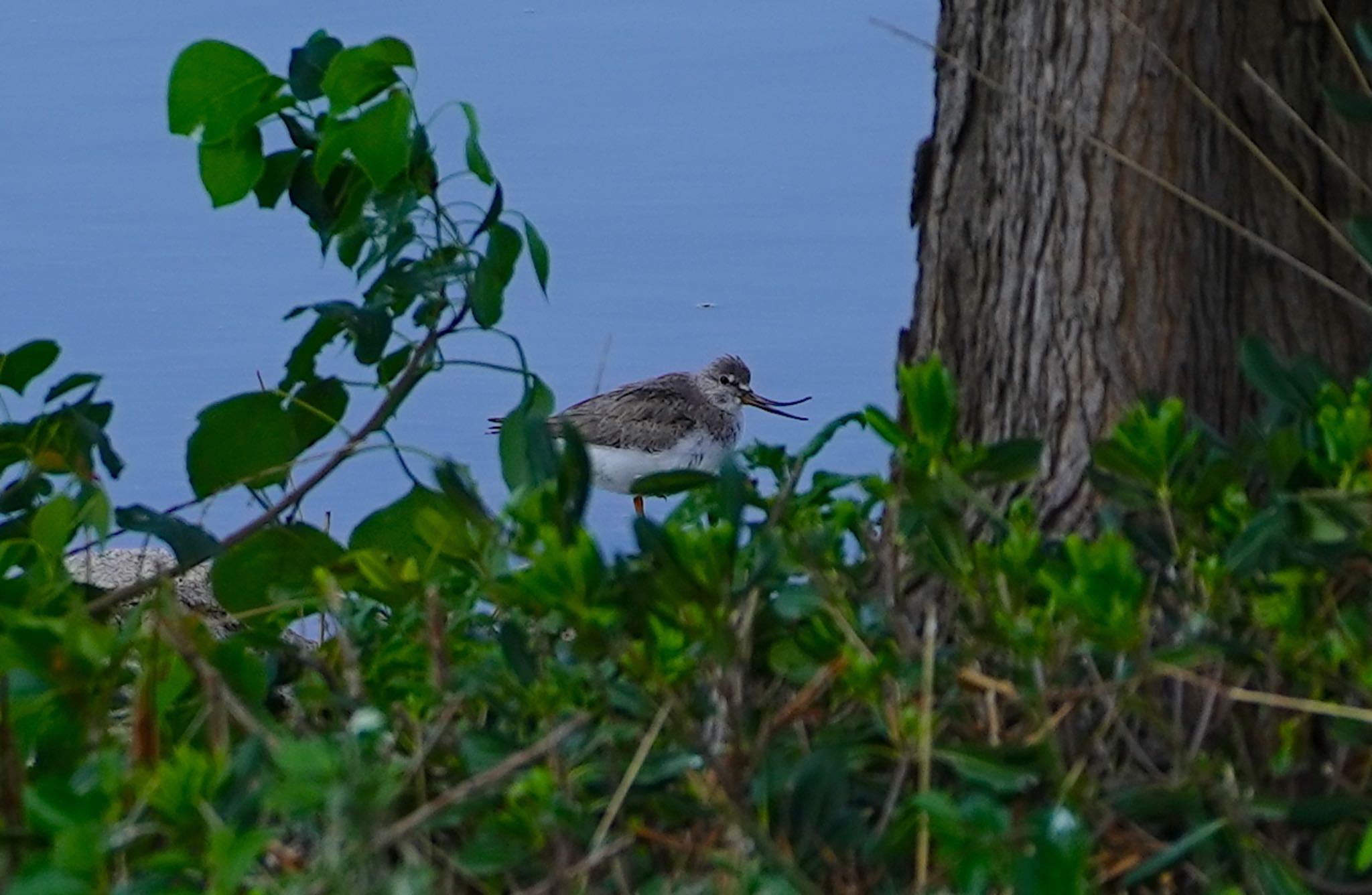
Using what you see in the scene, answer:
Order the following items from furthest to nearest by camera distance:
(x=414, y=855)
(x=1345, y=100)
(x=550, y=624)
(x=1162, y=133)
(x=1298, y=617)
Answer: (x=1162, y=133) < (x=1345, y=100) < (x=550, y=624) < (x=1298, y=617) < (x=414, y=855)

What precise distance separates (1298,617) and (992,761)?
0.25 m

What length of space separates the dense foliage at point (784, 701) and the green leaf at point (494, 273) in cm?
76

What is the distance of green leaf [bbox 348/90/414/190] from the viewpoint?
2656mm

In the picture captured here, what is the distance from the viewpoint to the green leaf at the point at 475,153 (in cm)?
267

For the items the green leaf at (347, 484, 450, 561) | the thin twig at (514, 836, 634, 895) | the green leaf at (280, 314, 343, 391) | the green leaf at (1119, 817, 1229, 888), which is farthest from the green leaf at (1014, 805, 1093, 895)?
the green leaf at (280, 314, 343, 391)

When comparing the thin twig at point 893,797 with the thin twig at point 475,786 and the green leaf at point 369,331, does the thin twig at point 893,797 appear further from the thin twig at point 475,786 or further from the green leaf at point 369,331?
the green leaf at point 369,331

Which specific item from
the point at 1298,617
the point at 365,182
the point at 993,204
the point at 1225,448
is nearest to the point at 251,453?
the point at 365,182

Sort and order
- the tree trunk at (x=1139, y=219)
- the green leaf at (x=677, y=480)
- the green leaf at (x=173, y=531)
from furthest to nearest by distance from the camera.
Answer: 1. the tree trunk at (x=1139, y=219)
2. the green leaf at (x=173, y=531)
3. the green leaf at (x=677, y=480)

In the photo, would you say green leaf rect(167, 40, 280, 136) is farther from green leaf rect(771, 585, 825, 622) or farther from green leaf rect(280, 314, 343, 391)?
green leaf rect(771, 585, 825, 622)

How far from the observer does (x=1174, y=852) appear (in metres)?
1.41

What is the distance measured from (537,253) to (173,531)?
2.12 ft

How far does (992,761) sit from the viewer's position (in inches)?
58.9

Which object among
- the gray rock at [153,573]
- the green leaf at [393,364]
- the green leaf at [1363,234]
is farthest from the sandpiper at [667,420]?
the green leaf at [1363,234]

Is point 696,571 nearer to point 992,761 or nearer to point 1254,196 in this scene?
point 992,761
